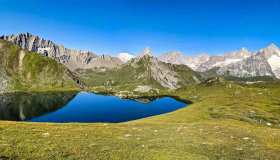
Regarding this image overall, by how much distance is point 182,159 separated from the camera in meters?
28.5

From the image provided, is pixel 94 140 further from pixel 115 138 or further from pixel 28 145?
pixel 28 145

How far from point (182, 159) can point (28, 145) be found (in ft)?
50.3

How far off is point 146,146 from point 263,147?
15.7m

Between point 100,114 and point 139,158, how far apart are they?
169644 millimetres

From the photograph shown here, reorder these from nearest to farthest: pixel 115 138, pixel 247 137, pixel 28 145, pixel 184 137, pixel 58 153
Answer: pixel 58 153 < pixel 28 145 < pixel 115 138 < pixel 184 137 < pixel 247 137

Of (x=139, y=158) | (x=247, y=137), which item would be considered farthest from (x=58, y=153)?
(x=247, y=137)

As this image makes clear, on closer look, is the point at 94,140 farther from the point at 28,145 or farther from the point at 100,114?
the point at 100,114

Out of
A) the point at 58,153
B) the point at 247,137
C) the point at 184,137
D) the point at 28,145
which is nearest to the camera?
the point at 58,153

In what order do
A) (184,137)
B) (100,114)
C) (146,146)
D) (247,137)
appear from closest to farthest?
(146,146), (184,137), (247,137), (100,114)

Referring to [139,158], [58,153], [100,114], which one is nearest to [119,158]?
[139,158]

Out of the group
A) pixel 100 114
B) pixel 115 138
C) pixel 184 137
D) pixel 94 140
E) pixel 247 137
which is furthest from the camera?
pixel 100 114

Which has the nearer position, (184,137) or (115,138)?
(115,138)

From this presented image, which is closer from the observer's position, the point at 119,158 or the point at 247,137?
the point at 119,158

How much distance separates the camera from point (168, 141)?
37844 millimetres
